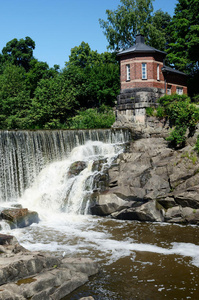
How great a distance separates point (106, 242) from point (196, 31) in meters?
26.8

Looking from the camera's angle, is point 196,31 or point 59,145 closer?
point 59,145

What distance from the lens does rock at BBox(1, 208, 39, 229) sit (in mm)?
14484

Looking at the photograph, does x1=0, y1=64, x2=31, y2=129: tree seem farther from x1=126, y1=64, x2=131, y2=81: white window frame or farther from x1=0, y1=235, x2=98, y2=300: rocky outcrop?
x1=0, y1=235, x2=98, y2=300: rocky outcrop

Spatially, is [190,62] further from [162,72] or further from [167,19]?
[167,19]

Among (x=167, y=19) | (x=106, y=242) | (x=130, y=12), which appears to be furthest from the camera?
(x=167, y=19)

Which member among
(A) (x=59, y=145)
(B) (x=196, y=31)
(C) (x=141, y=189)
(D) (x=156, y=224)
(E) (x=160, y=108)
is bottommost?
(D) (x=156, y=224)

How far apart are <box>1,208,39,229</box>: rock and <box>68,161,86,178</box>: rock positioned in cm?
462

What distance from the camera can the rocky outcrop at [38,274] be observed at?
24.7ft

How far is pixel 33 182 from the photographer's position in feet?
66.2

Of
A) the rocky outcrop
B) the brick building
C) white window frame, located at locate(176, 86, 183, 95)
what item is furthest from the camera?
white window frame, located at locate(176, 86, 183, 95)

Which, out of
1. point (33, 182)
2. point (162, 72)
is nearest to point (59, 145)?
point (33, 182)

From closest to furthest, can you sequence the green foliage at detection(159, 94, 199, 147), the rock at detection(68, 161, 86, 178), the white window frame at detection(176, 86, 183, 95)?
the rock at detection(68, 161, 86, 178), the green foliage at detection(159, 94, 199, 147), the white window frame at detection(176, 86, 183, 95)

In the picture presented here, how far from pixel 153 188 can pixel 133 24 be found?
101 ft

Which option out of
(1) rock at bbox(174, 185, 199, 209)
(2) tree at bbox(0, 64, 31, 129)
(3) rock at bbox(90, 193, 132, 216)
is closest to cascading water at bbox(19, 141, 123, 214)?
(3) rock at bbox(90, 193, 132, 216)
